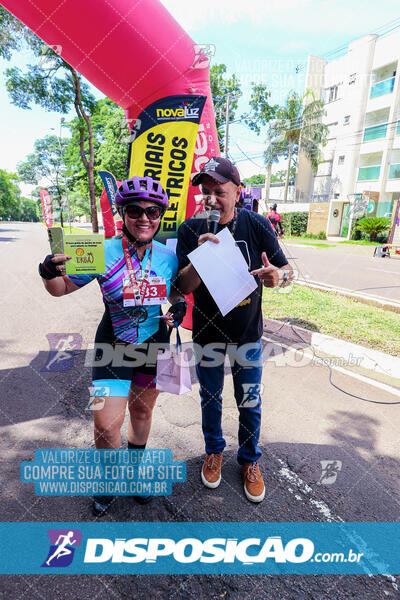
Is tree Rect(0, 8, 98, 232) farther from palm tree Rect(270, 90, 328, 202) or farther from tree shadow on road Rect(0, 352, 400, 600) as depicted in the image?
palm tree Rect(270, 90, 328, 202)

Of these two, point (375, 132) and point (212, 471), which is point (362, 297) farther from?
point (375, 132)

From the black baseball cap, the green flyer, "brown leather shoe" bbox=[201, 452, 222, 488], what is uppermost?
the black baseball cap

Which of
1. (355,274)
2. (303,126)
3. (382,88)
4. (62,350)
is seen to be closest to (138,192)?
(62,350)

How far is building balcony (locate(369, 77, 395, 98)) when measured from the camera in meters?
27.8

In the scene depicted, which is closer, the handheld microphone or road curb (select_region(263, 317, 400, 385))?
the handheld microphone

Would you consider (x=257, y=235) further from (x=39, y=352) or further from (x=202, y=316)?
(x=39, y=352)

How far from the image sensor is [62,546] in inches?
77.4

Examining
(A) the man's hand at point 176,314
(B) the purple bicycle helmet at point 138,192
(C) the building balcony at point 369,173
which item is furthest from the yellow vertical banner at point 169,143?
(C) the building balcony at point 369,173

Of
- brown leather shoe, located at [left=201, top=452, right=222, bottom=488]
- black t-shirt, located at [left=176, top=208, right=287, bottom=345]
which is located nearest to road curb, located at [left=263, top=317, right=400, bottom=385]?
brown leather shoe, located at [left=201, top=452, right=222, bottom=488]

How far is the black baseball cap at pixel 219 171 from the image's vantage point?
2.01 m

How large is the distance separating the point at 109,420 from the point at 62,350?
3135 mm

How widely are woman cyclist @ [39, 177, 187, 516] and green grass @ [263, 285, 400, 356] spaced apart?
393 cm

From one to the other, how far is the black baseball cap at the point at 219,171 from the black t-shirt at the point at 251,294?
24cm

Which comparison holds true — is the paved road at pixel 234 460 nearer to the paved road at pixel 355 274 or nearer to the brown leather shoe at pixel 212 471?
the brown leather shoe at pixel 212 471
